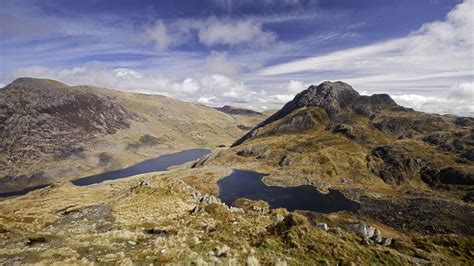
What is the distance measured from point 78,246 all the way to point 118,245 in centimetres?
404

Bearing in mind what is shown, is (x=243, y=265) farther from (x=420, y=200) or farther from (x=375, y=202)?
(x=420, y=200)

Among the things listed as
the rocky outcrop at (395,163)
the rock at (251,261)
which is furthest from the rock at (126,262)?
the rocky outcrop at (395,163)

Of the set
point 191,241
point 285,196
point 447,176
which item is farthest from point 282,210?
point 447,176

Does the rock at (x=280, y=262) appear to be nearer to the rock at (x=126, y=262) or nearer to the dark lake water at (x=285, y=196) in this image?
the rock at (x=126, y=262)

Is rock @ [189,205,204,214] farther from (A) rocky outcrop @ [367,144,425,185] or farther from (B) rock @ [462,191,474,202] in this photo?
(A) rocky outcrop @ [367,144,425,185]

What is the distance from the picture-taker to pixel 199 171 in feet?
492

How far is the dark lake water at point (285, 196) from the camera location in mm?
106500

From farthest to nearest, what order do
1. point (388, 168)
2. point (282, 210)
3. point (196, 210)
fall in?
point (388, 168), point (282, 210), point (196, 210)

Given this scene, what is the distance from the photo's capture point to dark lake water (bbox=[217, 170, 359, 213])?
10650cm

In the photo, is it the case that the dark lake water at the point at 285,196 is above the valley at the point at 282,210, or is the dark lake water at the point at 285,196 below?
below

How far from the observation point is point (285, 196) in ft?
383

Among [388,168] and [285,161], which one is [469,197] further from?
[285,161]

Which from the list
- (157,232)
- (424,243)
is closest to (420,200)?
(424,243)

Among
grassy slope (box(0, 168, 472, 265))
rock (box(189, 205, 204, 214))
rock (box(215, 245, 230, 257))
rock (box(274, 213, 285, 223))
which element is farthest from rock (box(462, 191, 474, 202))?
rock (box(215, 245, 230, 257))
